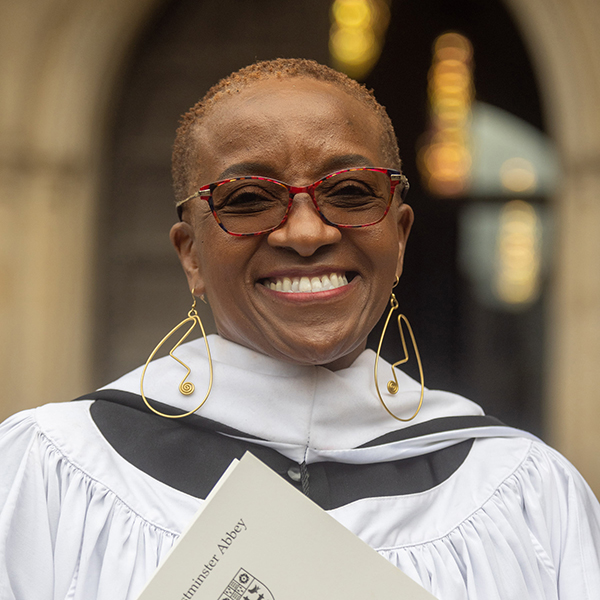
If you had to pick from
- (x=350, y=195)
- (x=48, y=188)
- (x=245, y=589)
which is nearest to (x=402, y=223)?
(x=350, y=195)

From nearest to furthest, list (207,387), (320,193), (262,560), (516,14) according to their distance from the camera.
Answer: (262,560), (320,193), (207,387), (516,14)

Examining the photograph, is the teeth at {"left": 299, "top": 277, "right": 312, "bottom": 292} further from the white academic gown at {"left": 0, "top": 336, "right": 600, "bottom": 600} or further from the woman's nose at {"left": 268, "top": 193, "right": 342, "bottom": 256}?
the white academic gown at {"left": 0, "top": 336, "right": 600, "bottom": 600}

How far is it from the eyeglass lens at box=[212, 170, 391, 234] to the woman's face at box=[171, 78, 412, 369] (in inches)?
0.8

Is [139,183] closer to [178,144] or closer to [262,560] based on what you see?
[178,144]

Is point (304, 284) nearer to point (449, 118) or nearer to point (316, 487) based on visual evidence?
point (316, 487)

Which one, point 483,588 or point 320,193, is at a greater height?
point 320,193

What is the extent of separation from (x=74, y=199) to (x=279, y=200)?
11.1 feet

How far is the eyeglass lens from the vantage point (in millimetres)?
1298

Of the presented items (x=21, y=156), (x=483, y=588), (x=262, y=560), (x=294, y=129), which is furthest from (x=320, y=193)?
(x=21, y=156)

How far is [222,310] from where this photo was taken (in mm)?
1404

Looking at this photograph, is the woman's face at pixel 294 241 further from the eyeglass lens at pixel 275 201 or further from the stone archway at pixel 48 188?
the stone archway at pixel 48 188

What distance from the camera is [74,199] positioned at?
172 inches

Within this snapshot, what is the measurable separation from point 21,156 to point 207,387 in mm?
3326

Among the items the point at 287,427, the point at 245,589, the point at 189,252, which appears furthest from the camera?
the point at 189,252
